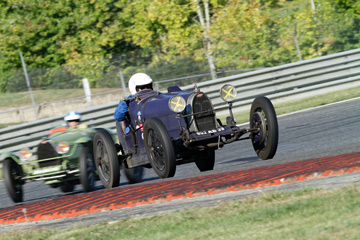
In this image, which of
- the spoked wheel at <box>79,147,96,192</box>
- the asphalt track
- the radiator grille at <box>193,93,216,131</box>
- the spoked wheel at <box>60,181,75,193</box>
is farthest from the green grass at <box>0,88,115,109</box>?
the radiator grille at <box>193,93,216,131</box>

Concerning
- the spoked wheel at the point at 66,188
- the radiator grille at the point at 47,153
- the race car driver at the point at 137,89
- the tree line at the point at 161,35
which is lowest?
the spoked wheel at the point at 66,188

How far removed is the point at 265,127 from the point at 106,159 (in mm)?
2412

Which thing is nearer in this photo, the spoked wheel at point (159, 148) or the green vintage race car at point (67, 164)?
the spoked wheel at point (159, 148)

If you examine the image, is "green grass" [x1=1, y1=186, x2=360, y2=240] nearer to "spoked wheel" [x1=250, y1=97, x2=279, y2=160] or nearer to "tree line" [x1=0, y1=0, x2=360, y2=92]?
"spoked wheel" [x1=250, y1=97, x2=279, y2=160]

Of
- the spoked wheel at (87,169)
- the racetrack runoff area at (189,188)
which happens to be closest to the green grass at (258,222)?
the racetrack runoff area at (189,188)

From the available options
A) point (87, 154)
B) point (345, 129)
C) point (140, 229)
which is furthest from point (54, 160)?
point (140, 229)

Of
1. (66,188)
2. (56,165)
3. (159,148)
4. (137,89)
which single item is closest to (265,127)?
(159,148)

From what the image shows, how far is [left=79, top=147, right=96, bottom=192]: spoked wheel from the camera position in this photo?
992cm

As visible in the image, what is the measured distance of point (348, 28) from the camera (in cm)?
2108

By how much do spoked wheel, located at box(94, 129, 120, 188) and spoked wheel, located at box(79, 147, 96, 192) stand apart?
178mm

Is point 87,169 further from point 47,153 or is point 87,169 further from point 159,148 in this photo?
point 159,148

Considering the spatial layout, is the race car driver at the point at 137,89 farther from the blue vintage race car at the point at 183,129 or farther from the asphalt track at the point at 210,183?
the asphalt track at the point at 210,183

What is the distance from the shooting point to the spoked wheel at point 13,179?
10578 mm

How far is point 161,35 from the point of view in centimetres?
3000
